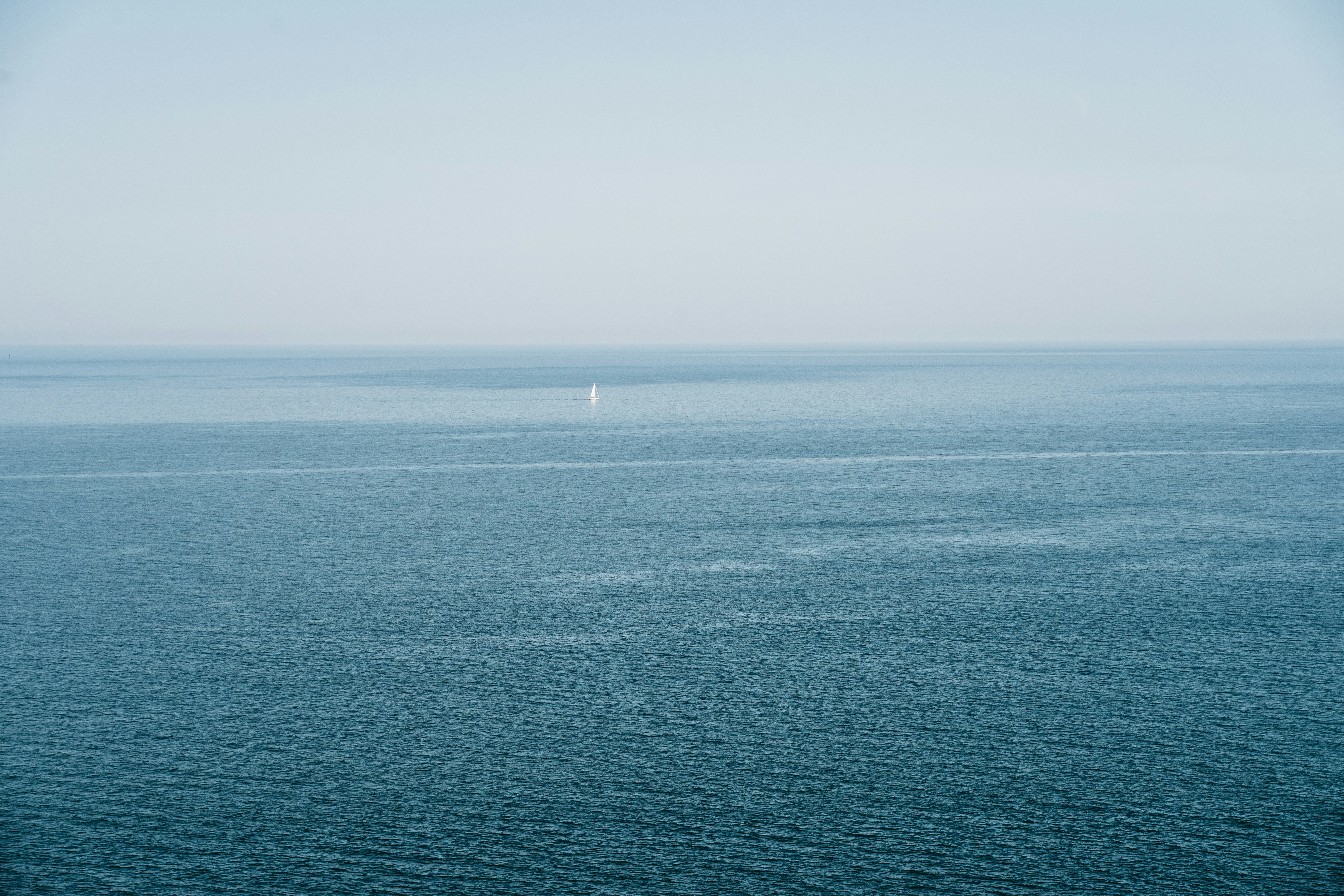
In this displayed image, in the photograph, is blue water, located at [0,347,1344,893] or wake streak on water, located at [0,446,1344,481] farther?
wake streak on water, located at [0,446,1344,481]

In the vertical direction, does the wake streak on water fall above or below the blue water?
above

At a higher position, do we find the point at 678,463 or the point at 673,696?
the point at 678,463

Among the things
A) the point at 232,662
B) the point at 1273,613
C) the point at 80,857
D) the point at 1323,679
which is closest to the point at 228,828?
the point at 80,857

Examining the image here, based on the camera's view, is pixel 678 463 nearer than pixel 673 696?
No

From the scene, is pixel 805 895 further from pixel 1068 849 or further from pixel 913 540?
pixel 913 540
